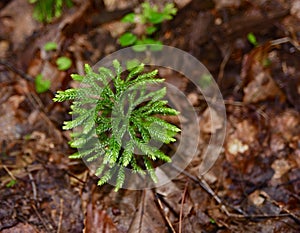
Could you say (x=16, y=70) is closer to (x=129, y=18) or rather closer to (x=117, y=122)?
(x=129, y=18)

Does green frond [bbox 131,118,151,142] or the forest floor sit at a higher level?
green frond [bbox 131,118,151,142]

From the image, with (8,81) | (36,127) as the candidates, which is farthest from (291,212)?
(8,81)

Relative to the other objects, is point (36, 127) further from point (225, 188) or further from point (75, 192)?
point (225, 188)

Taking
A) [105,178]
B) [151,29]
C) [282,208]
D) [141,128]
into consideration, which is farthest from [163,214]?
[151,29]

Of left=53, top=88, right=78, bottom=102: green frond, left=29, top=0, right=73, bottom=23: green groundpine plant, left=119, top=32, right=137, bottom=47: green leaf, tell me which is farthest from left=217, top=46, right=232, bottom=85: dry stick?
left=29, top=0, right=73, bottom=23: green groundpine plant

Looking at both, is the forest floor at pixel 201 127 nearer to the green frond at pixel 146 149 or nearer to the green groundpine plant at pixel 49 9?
the green groundpine plant at pixel 49 9

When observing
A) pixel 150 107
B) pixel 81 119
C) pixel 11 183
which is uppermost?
pixel 81 119

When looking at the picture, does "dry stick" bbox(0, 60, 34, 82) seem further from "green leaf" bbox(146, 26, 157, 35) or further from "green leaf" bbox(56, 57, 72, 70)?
"green leaf" bbox(146, 26, 157, 35)

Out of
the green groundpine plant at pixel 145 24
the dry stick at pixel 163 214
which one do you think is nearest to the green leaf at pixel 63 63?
the green groundpine plant at pixel 145 24
